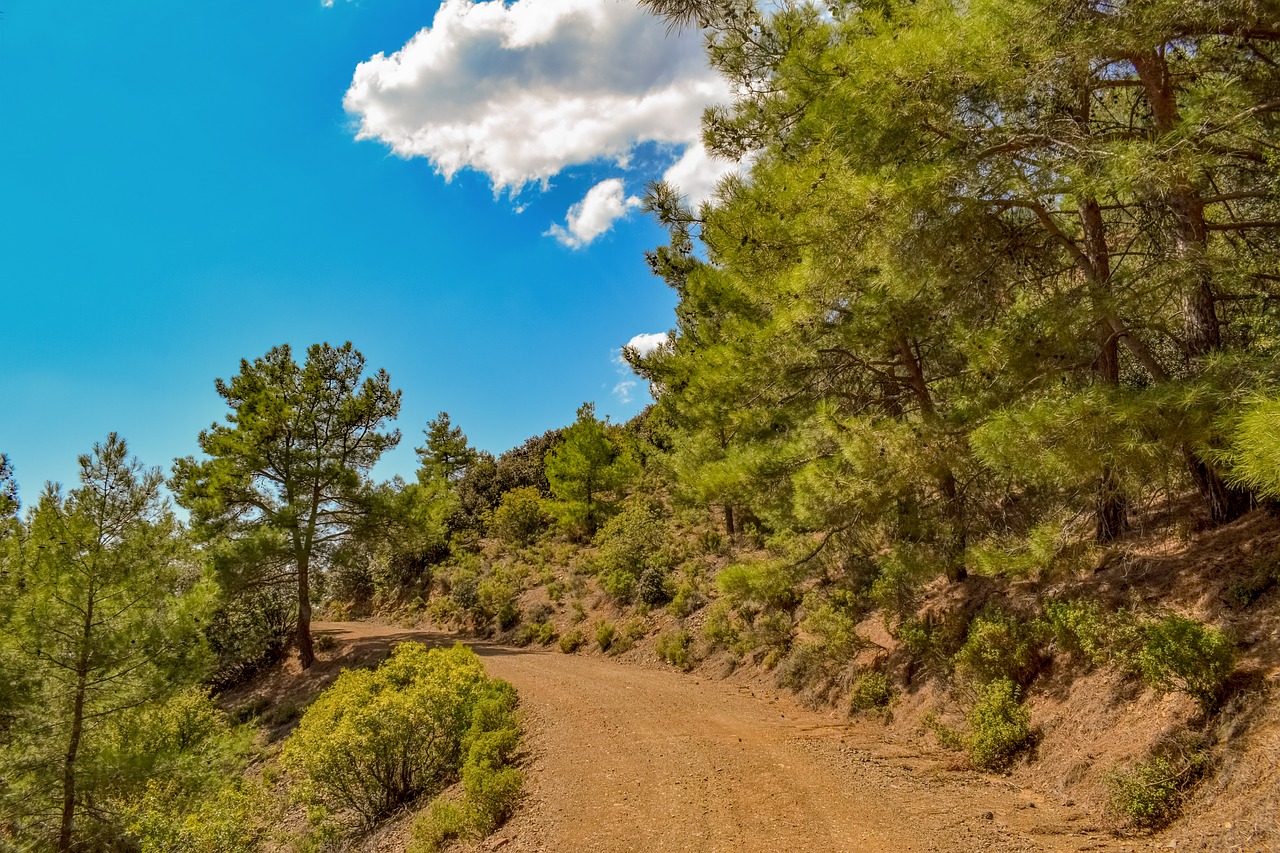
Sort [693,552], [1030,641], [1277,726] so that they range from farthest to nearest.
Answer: [693,552] < [1030,641] < [1277,726]

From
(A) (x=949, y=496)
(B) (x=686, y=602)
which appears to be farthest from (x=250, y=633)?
(A) (x=949, y=496)

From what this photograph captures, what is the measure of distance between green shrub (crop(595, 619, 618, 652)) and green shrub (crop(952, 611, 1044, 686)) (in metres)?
10.0

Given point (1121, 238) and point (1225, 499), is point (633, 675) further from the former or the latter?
point (1121, 238)

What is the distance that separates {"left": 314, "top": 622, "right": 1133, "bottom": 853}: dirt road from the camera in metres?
4.83

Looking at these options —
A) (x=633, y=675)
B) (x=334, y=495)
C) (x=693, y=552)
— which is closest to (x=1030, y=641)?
(x=633, y=675)

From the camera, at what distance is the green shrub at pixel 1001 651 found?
6738 mm

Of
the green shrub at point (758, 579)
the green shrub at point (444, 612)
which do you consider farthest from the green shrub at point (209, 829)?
the green shrub at point (444, 612)

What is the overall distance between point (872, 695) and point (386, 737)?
7094mm

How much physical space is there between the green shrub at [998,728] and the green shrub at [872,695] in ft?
6.04

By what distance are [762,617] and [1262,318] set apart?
9.36 metres

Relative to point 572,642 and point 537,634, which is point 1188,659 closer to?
point 572,642

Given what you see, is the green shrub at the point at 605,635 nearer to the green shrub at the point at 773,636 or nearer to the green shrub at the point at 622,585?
the green shrub at the point at 622,585

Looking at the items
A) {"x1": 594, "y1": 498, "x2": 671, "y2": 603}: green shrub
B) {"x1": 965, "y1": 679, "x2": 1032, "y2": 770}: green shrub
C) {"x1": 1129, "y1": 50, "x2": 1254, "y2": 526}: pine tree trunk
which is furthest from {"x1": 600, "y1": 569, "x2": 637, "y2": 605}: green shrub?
{"x1": 1129, "y1": 50, "x2": 1254, "y2": 526}: pine tree trunk

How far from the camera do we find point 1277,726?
13.3 feet
